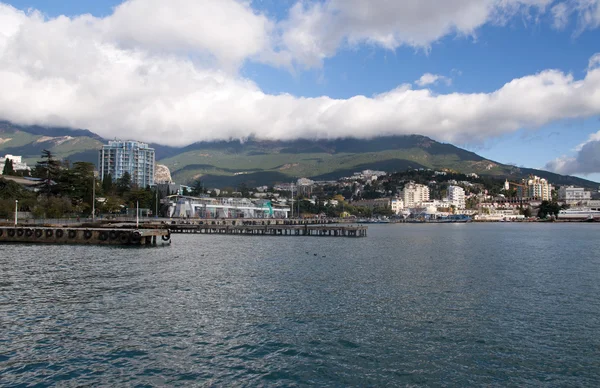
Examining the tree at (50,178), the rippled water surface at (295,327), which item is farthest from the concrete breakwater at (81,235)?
the tree at (50,178)

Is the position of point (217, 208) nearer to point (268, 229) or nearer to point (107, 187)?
point (107, 187)

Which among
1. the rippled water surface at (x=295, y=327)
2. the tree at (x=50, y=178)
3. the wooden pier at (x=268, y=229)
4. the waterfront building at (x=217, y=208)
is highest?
the tree at (x=50, y=178)

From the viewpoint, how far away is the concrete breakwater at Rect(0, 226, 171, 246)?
2279 inches

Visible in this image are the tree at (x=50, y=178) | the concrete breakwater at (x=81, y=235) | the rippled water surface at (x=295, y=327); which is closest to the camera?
the rippled water surface at (x=295, y=327)

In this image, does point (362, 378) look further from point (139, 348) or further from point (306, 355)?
point (139, 348)

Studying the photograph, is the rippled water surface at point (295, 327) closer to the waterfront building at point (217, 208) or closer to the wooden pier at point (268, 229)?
the wooden pier at point (268, 229)

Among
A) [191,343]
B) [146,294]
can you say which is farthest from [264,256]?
[191,343]

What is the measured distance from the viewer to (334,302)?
2398 centimetres

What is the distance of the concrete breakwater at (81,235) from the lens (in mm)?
57875

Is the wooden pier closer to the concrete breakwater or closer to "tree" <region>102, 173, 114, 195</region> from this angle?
the concrete breakwater

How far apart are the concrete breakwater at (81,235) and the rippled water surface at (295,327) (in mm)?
22704

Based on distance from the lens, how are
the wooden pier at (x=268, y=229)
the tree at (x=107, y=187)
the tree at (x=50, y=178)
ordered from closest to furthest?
1. the wooden pier at (x=268, y=229)
2. the tree at (x=50, y=178)
3. the tree at (x=107, y=187)

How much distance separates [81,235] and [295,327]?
1926 inches

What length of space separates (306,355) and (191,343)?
14.3 feet
